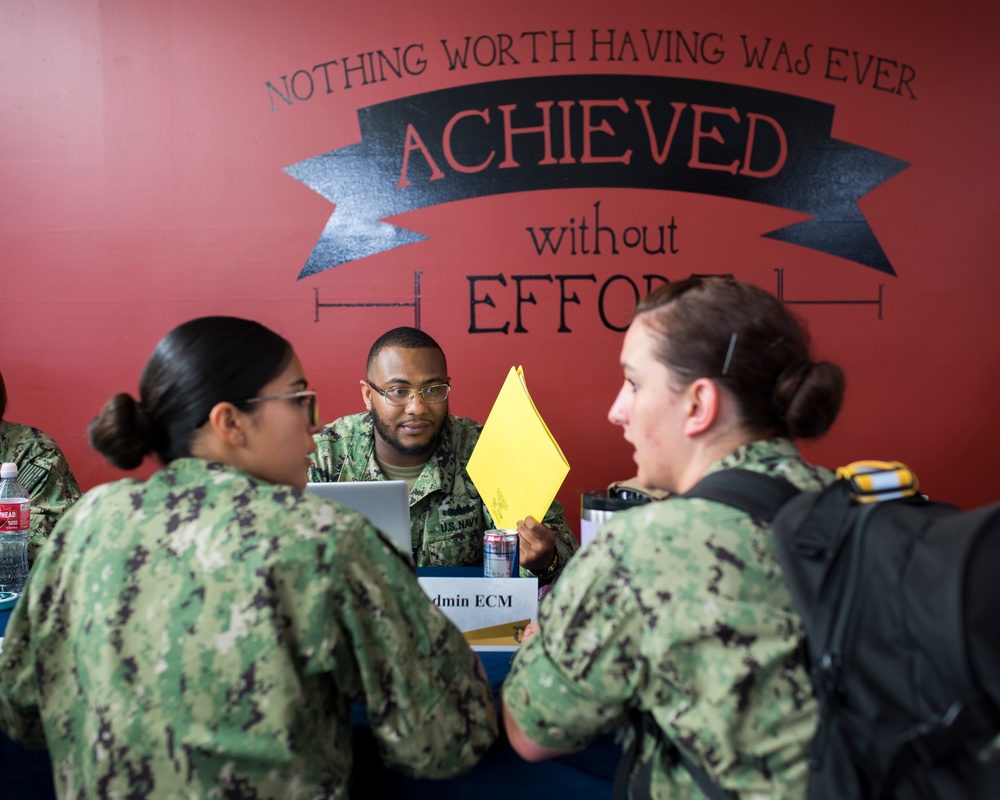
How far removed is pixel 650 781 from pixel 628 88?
243cm

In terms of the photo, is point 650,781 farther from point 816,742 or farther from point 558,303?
point 558,303

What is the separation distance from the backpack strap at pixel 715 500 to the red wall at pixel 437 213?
1.96m

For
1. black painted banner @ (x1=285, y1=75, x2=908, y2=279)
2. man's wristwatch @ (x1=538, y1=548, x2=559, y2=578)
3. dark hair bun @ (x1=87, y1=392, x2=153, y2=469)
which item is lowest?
man's wristwatch @ (x1=538, y1=548, x2=559, y2=578)

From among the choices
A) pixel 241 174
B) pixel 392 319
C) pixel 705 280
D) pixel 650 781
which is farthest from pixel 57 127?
pixel 650 781

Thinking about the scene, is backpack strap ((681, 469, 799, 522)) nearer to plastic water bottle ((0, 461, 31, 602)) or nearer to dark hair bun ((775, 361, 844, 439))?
dark hair bun ((775, 361, 844, 439))

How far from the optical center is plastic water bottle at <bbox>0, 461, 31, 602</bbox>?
1929mm

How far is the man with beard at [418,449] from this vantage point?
2.34 m

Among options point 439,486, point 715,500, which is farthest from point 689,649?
point 439,486

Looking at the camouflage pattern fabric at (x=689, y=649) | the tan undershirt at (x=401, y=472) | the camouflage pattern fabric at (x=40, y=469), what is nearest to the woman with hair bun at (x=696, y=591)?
the camouflage pattern fabric at (x=689, y=649)

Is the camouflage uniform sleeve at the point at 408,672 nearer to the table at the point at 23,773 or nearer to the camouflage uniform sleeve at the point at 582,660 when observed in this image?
the camouflage uniform sleeve at the point at 582,660

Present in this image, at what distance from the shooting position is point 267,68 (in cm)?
288

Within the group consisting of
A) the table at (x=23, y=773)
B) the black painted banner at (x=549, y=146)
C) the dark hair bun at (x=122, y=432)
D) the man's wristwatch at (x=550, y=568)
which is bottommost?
the table at (x=23, y=773)

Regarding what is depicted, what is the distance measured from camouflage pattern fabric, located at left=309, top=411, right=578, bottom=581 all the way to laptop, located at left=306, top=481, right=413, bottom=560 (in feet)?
1.45

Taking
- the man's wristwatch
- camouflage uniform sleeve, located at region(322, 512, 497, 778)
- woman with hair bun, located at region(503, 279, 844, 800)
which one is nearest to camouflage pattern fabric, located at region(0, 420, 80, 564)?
the man's wristwatch
